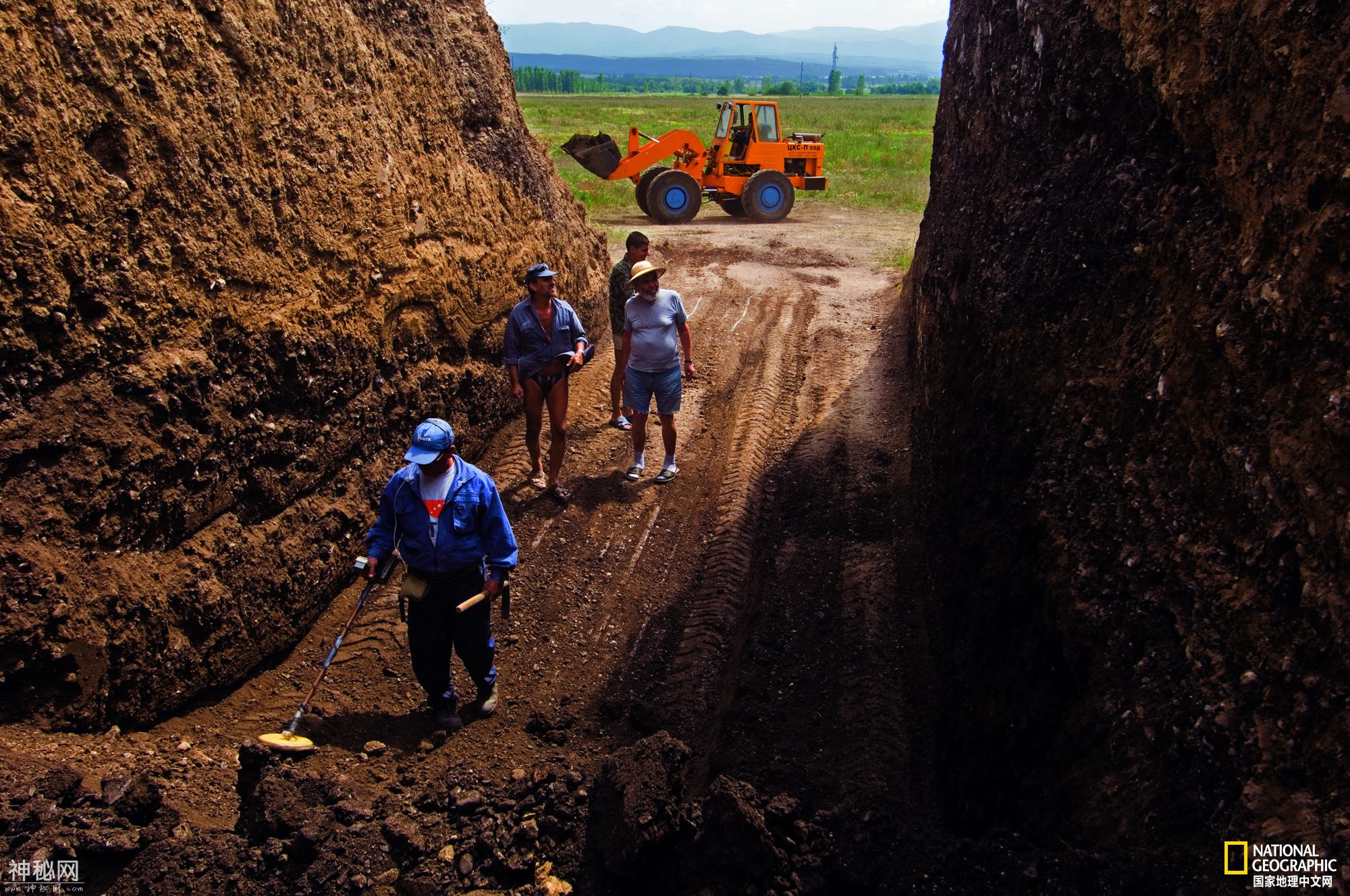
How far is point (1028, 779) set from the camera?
10.8ft

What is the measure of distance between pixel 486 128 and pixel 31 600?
18.2 feet

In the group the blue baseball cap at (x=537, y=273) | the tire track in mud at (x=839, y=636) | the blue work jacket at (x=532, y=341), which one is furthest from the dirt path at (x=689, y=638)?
the blue baseball cap at (x=537, y=273)

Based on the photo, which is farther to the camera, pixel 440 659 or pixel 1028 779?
pixel 440 659

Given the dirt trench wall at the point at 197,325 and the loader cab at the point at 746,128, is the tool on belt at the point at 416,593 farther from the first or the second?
the loader cab at the point at 746,128

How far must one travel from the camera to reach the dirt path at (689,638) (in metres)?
4.11

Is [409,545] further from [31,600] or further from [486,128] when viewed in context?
[486,128]

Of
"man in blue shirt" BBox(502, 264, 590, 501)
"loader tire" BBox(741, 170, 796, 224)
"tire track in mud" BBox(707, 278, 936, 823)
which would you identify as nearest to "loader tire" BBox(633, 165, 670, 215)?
"loader tire" BBox(741, 170, 796, 224)

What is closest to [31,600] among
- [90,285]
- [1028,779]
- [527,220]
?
[90,285]

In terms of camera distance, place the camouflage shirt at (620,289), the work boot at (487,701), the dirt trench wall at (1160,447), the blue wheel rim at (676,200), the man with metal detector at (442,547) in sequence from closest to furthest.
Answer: the dirt trench wall at (1160,447) → the man with metal detector at (442,547) → the work boot at (487,701) → the camouflage shirt at (620,289) → the blue wheel rim at (676,200)

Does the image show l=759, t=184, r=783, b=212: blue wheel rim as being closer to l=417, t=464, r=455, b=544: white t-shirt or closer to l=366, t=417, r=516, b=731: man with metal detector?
l=366, t=417, r=516, b=731: man with metal detector

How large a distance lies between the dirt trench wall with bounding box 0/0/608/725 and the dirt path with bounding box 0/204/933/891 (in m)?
0.37

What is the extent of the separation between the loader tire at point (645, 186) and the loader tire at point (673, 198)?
68mm

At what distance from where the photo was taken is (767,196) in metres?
18.9

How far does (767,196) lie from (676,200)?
2119 millimetres
